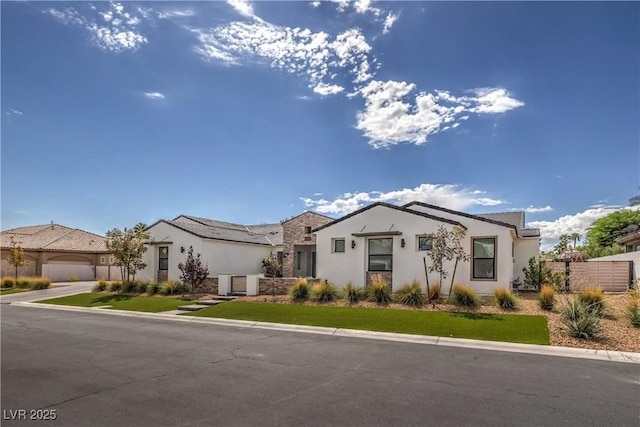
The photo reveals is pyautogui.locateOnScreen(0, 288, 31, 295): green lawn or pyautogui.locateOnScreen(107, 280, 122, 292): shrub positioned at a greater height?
pyautogui.locateOnScreen(107, 280, 122, 292): shrub

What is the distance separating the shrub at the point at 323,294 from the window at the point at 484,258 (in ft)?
20.2

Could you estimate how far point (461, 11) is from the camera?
43.1 ft

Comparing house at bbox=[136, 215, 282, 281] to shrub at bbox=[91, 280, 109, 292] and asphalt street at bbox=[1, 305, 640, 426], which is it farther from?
asphalt street at bbox=[1, 305, 640, 426]

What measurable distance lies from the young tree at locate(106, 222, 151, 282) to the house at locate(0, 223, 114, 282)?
37.3 ft

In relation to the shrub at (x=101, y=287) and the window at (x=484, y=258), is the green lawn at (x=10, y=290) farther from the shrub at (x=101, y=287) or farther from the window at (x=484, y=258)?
the window at (x=484, y=258)

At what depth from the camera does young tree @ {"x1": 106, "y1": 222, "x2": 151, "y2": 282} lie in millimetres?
Result: 23891

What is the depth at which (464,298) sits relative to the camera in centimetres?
1505

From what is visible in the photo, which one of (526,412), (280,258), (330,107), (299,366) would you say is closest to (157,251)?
(280,258)

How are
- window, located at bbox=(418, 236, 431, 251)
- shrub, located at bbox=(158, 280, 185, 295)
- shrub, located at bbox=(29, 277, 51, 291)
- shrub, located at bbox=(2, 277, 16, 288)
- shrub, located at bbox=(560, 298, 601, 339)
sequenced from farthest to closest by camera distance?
1. shrub, located at bbox=(2, 277, 16, 288)
2. shrub, located at bbox=(29, 277, 51, 291)
3. shrub, located at bbox=(158, 280, 185, 295)
4. window, located at bbox=(418, 236, 431, 251)
5. shrub, located at bbox=(560, 298, 601, 339)

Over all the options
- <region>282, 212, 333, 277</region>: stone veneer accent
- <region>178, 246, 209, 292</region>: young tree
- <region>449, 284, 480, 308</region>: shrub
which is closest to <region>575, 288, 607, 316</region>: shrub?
<region>449, 284, 480, 308</region>: shrub

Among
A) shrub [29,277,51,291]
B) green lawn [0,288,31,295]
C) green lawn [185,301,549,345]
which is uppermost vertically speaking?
green lawn [185,301,549,345]

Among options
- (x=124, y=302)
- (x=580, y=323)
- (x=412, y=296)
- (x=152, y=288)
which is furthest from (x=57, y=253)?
(x=580, y=323)

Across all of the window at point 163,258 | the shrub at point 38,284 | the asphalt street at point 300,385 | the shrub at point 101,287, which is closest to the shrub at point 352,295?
the asphalt street at point 300,385

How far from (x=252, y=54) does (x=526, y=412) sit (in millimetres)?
13695
